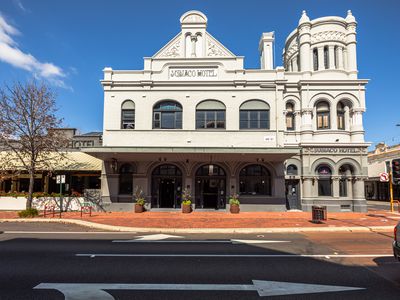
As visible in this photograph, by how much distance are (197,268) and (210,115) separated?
14.9 m

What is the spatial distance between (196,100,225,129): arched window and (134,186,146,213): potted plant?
21.4 feet

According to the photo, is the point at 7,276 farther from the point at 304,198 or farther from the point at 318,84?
the point at 318,84

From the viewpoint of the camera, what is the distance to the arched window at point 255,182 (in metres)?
20.1

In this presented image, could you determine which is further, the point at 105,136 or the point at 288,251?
the point at 105,136

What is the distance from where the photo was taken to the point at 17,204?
20.5 meters

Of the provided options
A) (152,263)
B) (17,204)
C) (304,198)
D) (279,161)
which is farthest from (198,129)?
(17,204)

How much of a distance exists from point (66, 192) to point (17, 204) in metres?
3.47

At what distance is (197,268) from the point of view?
682 cm

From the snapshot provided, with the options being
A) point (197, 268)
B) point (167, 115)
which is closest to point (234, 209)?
point (167, 115)

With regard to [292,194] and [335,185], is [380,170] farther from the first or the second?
[292,194]

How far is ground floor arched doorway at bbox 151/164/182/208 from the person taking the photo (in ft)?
66.4

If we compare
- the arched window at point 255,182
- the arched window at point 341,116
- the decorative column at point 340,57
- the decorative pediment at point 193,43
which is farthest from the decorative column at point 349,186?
the decorative pediment at point 193,43

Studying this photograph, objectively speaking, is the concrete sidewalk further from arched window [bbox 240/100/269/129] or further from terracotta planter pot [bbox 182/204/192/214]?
arched window [bbox 240/100/269/129]

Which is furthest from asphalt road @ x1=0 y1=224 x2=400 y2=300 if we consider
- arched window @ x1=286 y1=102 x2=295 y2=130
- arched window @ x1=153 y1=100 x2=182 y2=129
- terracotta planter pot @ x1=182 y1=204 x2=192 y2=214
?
arched window @ x1=286 y1=102 x2=295 y2=130
